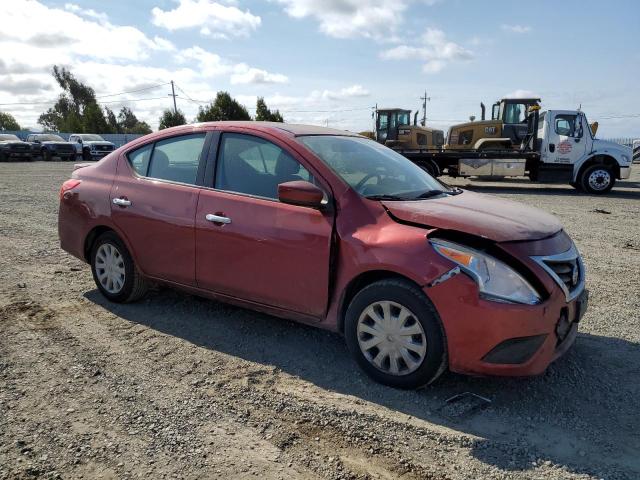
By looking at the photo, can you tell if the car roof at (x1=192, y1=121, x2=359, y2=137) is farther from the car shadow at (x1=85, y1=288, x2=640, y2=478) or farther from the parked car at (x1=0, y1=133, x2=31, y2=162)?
the parked car at (x1=0, y1=133, x2=31, y2=162)

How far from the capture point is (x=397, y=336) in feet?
10.3

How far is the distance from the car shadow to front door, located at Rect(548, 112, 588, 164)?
14.1 metres

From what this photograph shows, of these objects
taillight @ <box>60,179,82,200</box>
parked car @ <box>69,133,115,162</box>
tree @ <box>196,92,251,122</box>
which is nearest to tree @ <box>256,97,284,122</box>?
tree @ <box>196,92,251,122</box>

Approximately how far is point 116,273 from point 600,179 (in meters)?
15.7

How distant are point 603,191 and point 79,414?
663 inches

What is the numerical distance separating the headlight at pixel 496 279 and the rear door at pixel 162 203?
217 cm

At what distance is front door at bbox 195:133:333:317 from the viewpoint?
135 inches

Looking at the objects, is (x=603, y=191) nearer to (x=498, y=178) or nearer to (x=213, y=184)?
(x=498, y=178)

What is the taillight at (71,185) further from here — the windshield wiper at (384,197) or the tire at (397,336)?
the tire at (397,336)

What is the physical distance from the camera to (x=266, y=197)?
3.73 metres

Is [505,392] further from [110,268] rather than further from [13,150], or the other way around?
[13,150]

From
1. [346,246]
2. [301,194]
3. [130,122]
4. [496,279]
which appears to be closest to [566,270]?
[496,279]

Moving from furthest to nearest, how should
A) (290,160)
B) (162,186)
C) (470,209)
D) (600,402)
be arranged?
(162,186), (290,160), (470,209), (600,402)

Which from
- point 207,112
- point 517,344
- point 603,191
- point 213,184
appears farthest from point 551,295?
point 207,112
